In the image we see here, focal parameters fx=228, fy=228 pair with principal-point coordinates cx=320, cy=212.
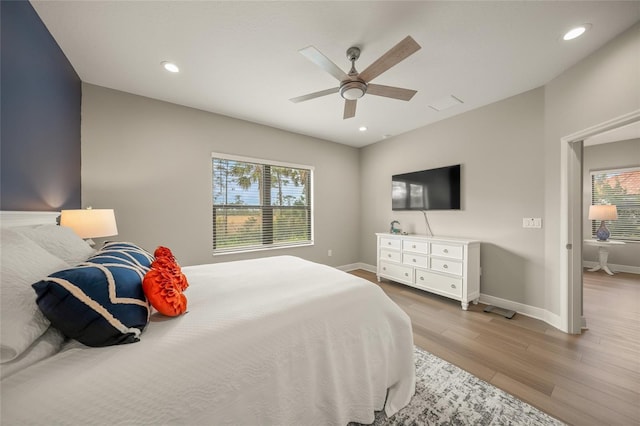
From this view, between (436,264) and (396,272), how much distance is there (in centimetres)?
71

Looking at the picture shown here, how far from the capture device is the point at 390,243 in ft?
12.6

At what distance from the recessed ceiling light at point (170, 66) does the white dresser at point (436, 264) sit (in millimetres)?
3559

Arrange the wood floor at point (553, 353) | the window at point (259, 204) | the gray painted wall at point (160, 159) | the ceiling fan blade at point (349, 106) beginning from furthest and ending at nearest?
1. the window at point (259, 204)
2. the gray painted wall at point (160, 159)
3. the ceiling fan blade at point (349, 106)
4. the wood floor at point (553, 353)

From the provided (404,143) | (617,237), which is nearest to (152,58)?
(404,143)

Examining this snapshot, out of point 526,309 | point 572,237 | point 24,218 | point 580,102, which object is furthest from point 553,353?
point 24,218

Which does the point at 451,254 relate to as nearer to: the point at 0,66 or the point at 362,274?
the point at 362,274

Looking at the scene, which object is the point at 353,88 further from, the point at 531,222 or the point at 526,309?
the point at 526,309

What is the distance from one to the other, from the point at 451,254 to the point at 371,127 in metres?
2.32

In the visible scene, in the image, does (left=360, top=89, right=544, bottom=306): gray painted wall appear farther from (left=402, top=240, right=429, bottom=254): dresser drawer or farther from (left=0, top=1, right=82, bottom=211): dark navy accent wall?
(left=0, top=1, right=82, bottom=211): dark navy accent wall

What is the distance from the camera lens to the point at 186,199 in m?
3.11

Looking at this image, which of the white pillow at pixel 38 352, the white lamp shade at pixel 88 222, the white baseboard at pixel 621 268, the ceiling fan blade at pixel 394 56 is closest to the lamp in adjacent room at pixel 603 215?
the white baseboard at pixel 621 268

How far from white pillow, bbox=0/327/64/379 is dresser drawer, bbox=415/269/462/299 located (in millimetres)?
3505

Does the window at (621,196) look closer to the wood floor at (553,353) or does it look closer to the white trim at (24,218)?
the wood floor at (553,353)

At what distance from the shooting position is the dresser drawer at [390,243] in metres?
3.73
